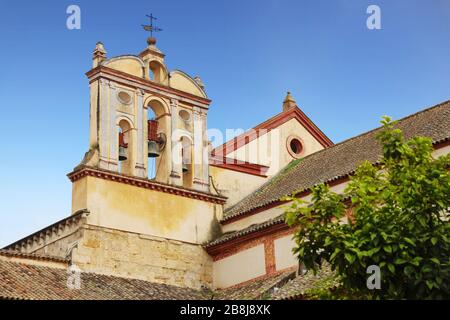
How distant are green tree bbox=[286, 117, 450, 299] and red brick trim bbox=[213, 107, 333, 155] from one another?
14446mm

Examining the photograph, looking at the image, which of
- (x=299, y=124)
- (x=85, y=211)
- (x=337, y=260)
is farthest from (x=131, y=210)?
(x=337, y=260)

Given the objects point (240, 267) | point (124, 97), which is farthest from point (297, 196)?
point (124, 97)

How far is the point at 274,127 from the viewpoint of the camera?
101ft

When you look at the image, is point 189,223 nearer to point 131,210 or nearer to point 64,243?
point 131,210

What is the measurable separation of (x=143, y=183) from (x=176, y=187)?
117 cm

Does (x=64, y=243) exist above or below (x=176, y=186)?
below

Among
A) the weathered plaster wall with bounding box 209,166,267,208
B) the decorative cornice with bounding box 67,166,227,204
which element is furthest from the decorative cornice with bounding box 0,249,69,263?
the weathered plaster wall with bounding box 209,166,267,208

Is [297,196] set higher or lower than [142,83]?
lower

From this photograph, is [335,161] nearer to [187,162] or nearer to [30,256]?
[187,162]

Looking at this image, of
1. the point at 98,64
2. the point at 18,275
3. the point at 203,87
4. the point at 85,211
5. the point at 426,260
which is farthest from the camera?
the point at 203,87

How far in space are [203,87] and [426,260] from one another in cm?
1650

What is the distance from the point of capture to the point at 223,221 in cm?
2861

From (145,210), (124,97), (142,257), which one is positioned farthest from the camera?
(124,97)

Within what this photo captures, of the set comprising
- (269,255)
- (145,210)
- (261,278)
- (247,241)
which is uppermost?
(145,210)
